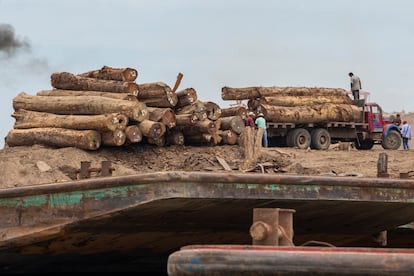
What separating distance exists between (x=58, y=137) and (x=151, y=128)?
7.42 feet

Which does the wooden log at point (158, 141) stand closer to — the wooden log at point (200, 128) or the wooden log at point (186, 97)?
the wooden log at point (200, 128)

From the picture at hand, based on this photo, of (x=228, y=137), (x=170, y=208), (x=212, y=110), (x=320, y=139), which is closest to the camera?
(x=170, y=208)

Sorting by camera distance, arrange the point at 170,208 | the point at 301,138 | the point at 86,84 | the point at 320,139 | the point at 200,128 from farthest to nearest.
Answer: the point at 320,139 → the point at 301,138 → the point at 200,128 → the point at 86,84 → the point at 170,208

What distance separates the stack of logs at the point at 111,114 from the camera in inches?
802

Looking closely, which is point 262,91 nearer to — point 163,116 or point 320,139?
point 320,139

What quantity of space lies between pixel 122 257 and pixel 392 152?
69.4ft

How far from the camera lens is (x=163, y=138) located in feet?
73.8

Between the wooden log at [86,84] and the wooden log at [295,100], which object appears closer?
the wooden log at [86,84]

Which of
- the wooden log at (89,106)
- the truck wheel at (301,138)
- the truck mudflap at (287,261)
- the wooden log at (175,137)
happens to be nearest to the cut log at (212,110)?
the wooden log at (175,137)

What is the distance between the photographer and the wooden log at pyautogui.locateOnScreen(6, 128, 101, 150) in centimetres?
2023

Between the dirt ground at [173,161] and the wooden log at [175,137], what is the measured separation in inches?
6.7

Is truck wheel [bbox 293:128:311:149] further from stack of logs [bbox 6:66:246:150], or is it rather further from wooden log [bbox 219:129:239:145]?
stack of logs [bbox 6:66:246:150]

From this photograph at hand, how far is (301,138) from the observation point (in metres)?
29.7

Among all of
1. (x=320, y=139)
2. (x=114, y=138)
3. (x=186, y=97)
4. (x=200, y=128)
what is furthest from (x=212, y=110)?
(x=320, y=139)
